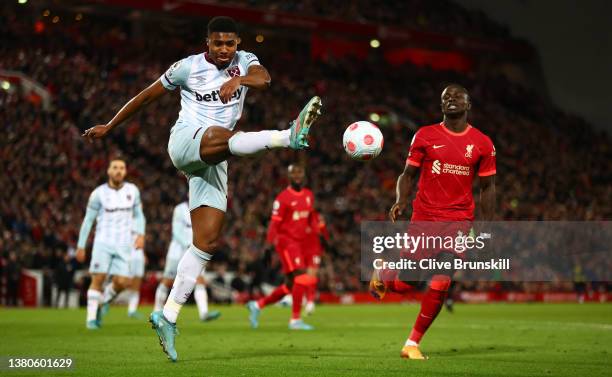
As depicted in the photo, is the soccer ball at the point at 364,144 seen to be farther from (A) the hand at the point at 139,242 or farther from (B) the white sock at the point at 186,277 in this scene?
(A) the hand at the point at 139,242

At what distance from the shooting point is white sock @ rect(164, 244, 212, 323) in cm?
823

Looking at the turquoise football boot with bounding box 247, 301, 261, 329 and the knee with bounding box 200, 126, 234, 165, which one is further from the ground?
the knee with bounding box 200, 126, 234, 165

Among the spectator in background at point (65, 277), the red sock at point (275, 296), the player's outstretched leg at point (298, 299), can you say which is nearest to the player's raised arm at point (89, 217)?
the red sock at point (275, 296)

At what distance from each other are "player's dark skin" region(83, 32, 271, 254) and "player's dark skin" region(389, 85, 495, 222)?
1.82 metres

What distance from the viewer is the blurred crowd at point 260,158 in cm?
2650

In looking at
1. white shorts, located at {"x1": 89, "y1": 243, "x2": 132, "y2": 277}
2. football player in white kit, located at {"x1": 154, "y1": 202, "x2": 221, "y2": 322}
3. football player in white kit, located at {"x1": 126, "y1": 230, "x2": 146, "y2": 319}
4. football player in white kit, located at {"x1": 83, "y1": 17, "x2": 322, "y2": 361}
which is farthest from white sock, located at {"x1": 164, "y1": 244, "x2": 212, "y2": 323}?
football player in white kit, located at {"x1": 126, "y1": 230, "x2": 146, "y2": 319}

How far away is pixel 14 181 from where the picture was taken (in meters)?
25.7

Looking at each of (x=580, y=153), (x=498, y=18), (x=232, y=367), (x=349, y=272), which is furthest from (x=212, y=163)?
(x=498, y=18)

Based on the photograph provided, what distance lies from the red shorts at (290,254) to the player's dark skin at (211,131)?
20.1 feet

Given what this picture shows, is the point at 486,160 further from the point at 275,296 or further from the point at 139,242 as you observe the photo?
the point at 139,242

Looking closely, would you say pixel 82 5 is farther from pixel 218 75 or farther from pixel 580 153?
pixel 218 75

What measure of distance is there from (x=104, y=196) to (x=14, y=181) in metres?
12.6

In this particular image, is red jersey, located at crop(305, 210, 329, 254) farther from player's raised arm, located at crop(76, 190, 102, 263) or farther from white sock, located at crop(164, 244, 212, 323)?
white sock, located at crop(164, 244, 212, 323)

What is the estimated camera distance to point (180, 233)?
56.5ft
